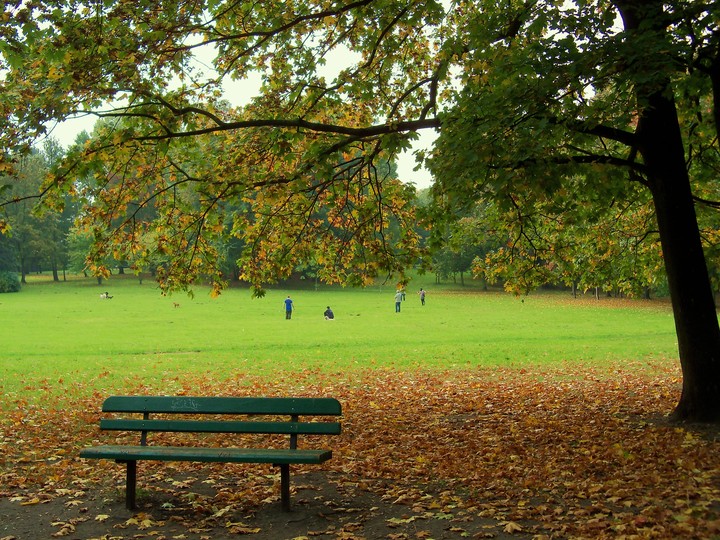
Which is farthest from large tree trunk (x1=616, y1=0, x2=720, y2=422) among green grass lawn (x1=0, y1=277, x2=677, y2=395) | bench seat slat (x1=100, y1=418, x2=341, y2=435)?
green grass lawn (x1=0, y1=277, x2=677, y2=395)

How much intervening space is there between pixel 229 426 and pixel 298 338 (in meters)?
22.5

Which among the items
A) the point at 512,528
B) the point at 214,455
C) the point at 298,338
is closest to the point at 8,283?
the point at 298,338

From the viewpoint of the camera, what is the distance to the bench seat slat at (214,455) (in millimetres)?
5773

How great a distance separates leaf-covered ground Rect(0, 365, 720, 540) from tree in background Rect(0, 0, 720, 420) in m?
2.14

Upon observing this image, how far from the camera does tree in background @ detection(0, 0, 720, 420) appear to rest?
7.55m

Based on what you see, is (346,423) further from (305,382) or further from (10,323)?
(10,323)

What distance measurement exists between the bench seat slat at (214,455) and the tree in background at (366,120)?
11.3 ft

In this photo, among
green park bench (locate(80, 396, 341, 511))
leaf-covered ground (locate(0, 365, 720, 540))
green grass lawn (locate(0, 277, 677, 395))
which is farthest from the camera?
green grass lawn (locate(0, 277, 677, 395))

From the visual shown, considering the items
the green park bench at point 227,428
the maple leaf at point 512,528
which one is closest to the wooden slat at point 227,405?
the green park bench at point 227,428

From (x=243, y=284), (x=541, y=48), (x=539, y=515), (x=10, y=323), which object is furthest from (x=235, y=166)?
(x=243, y=284)

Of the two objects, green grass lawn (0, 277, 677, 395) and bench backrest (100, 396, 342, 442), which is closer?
bench backrest (100, 396, 342, 442)

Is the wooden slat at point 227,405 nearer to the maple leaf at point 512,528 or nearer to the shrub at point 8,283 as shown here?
the maple leaf at point 512,528

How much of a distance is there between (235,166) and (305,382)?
665cm

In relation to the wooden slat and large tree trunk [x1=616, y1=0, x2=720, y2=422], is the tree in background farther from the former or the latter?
the wooden slat
